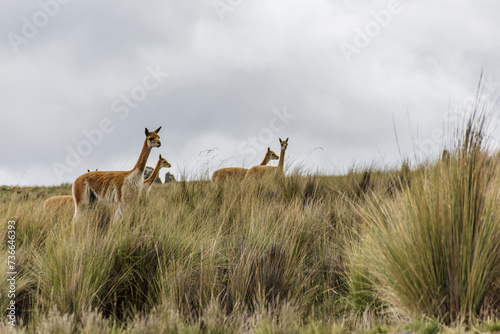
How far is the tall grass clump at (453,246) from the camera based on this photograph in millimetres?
2504

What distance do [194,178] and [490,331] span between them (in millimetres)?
5336

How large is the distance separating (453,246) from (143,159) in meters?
5.03

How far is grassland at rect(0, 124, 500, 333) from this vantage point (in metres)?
2.53

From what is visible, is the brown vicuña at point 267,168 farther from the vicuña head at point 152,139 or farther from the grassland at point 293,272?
the grassland at point 293,272

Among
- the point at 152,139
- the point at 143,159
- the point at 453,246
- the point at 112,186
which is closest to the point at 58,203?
the point at 112,186

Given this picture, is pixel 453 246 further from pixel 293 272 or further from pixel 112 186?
pixel 112 186

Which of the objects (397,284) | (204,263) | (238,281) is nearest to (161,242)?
(204,263)

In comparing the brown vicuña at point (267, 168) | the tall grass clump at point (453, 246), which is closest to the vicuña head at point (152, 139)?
the brown vicuña at point (267, 168)

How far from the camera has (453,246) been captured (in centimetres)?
253

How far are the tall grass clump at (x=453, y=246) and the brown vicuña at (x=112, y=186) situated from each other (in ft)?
13.7

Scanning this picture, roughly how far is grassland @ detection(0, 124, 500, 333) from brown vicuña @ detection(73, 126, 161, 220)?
1.09 m

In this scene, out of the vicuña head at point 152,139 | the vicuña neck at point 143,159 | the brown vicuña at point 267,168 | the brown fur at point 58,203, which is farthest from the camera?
the brown vicuña at point 267,168

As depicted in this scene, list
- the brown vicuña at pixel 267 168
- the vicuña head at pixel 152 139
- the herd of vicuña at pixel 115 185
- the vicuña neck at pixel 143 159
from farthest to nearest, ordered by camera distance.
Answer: the brown vicuña at pixel 267 168, the vicuña head at pixel 152 139, the vicuña neck at pixel 143 159, the herd of vicuña at pixel 115 185

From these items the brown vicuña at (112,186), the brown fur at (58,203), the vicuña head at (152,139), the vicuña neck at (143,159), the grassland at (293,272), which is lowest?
the grassland at (293,272)
